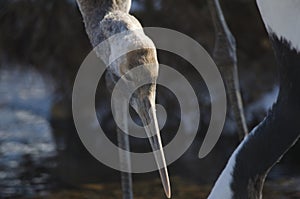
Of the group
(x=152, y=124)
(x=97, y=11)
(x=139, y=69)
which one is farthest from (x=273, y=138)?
(x=97, y=11)

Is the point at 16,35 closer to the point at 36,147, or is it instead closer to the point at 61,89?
the point at 61,89

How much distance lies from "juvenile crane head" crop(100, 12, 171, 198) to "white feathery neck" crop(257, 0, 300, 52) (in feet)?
1.78

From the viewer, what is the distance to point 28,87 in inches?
255

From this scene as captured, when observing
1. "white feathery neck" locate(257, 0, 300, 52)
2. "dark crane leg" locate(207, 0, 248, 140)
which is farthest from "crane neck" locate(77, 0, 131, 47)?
"dark crane leg" locate(207, 0, 248, 140)

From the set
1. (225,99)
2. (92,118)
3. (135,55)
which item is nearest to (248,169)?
(135,55)

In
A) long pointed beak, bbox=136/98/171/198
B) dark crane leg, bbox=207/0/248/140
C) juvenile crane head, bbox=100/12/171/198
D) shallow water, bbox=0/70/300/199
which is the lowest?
shallow water, bbox=0/70/300/199

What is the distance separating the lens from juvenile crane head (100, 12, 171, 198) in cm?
303

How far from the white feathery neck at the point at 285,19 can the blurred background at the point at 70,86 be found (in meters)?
1.97

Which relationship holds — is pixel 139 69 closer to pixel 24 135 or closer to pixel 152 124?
pixel 152 124

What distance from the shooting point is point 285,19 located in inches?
129

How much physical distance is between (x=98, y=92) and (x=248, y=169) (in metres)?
2.99

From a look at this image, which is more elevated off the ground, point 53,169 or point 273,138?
point 273,138

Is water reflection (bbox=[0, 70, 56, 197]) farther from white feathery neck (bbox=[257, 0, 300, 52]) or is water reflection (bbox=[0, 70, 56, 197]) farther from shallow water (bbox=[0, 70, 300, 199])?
white feathery neck (bbox=[257, 0, 300, 52])

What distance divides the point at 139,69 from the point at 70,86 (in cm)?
314
